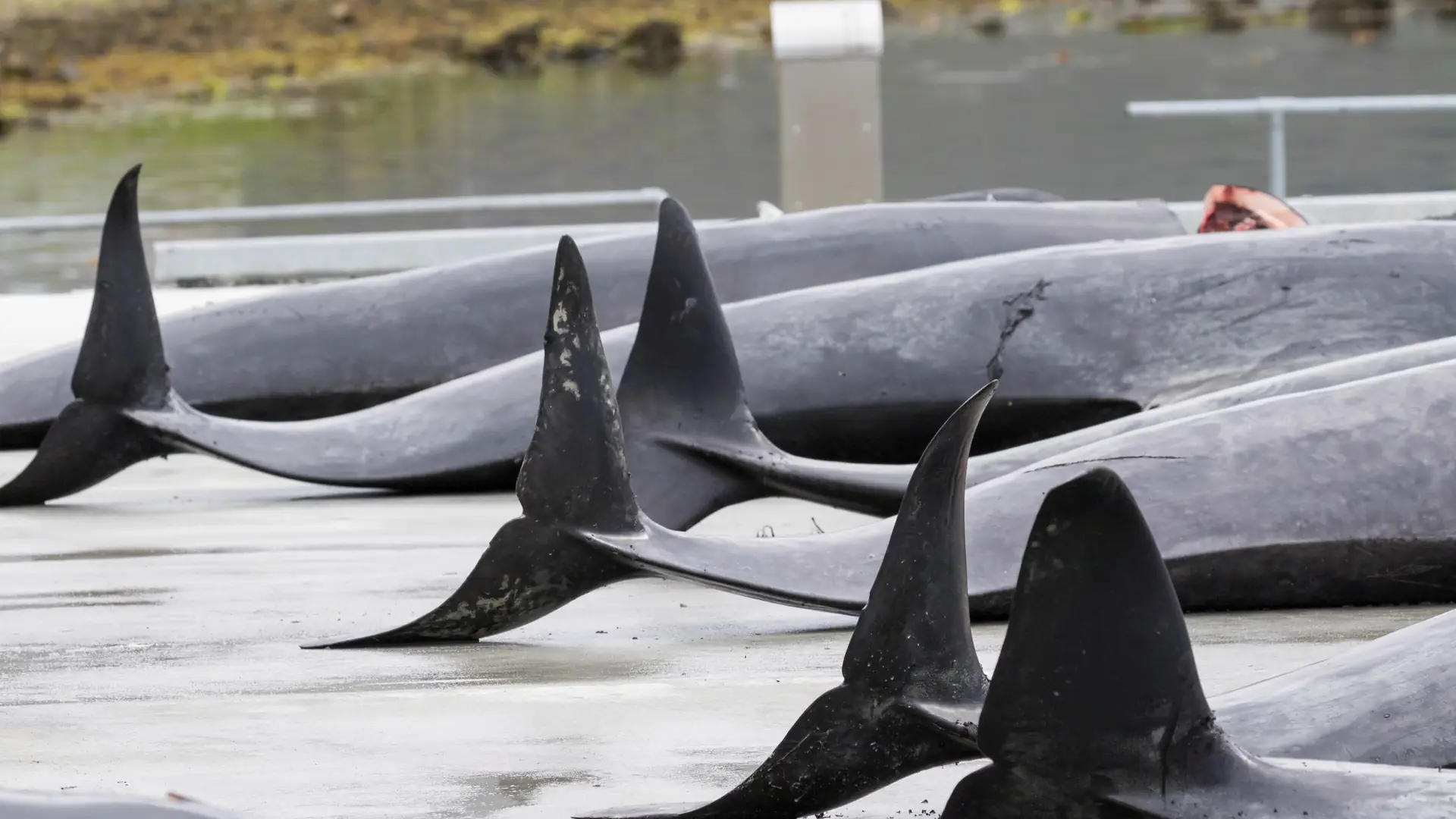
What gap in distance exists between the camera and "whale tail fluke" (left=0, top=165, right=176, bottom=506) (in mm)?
5797

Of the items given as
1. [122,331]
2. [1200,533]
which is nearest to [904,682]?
[1200,533]

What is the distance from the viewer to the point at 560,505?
3.81 metres

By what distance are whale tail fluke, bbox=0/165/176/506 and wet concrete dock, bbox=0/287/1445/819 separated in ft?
0.98

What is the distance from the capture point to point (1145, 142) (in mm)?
40906

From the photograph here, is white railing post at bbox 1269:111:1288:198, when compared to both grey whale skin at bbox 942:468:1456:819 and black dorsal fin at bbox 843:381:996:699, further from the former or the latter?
grey whale skin at bbox 942:468:1456:819

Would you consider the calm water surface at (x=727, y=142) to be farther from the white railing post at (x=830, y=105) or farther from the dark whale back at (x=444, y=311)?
the dark whale back at (x=444, y=311)

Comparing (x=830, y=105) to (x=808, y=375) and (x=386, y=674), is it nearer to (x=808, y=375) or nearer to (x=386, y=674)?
(x=808, y=375)

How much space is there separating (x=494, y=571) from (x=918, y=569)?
1.39m

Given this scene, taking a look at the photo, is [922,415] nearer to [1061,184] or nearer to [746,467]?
[746,467]

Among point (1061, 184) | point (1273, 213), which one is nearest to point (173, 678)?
point (1273, 213)

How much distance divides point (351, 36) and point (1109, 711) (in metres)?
85.4

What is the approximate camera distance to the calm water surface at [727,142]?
1277 inches

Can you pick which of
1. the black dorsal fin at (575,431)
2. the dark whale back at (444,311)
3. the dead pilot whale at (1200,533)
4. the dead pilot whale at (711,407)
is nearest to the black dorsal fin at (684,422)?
the dead pilot whale at (711,407)

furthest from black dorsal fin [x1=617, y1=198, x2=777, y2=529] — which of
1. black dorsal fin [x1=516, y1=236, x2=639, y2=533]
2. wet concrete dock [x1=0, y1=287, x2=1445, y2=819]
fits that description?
black dorsal fin [x1=516, y1=236, x2=639, y2=533]
